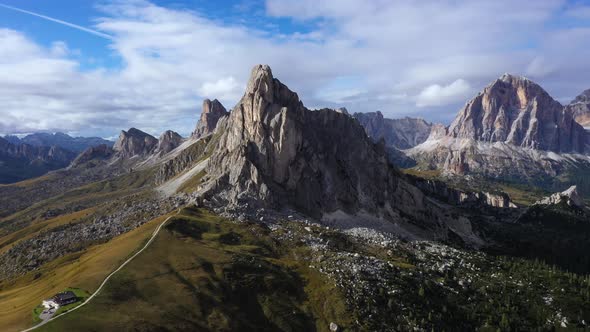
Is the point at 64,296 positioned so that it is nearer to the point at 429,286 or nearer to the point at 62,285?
the point at 62,285

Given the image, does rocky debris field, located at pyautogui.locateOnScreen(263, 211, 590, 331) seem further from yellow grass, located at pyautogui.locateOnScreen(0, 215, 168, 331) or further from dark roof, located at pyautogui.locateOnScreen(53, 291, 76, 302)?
dark roof, located at pyautogui.locateOnScreen(53, 291, 76, 302)

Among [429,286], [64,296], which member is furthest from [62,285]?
[429,286]

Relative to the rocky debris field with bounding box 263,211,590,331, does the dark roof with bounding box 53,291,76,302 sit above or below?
above

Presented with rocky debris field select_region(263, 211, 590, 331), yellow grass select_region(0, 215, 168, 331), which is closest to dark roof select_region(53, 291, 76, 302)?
yellow grass select_region(0, 215, 168, 331)

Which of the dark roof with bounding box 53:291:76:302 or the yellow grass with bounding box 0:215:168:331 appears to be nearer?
the yellow grass with bounding box 0:215:168:331

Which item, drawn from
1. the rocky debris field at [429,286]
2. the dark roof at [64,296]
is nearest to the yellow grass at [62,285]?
the dark roof at [64,296]

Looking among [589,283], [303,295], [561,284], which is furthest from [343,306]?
[589,283]

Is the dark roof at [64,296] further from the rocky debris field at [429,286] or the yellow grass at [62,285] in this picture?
the rocky debris field at [429,286]

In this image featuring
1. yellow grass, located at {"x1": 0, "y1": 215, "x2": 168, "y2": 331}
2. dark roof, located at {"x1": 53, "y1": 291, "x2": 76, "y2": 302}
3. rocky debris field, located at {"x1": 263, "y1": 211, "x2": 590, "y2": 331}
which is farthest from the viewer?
rocky debris field, located at {"x1": 263, "y1": 211, "x2": 590, "y2": 331}

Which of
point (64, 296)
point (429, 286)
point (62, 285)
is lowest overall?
point (429, 286)

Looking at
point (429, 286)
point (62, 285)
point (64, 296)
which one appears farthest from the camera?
point (429, 286)

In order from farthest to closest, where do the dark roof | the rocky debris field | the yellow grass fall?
the rocky debris field, the dark roof, the yellow grass

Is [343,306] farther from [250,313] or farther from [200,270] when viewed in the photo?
[200,270]
